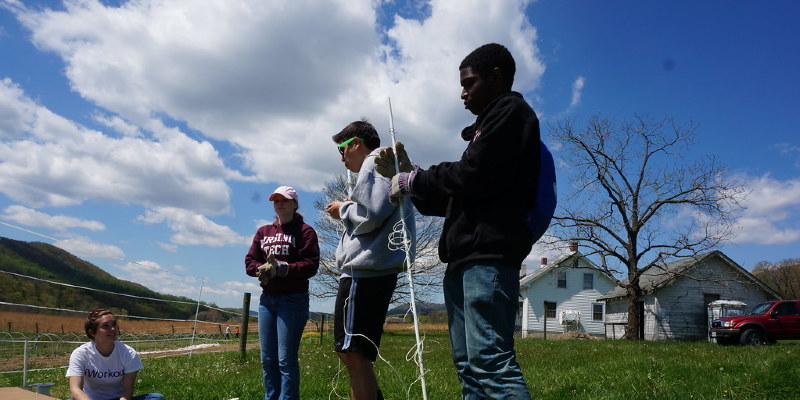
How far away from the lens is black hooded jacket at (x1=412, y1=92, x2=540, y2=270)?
77.4 inches

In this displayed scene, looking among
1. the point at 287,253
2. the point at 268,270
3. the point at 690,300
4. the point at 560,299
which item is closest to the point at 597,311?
the point at 560,299

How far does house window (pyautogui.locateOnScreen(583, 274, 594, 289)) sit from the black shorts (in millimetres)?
38938

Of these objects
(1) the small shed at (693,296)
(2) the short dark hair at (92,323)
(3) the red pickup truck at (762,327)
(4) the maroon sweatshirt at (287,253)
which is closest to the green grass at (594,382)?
(4) the maroon sweatshirt at (287,253)

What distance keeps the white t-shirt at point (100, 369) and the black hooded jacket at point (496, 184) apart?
284 cm

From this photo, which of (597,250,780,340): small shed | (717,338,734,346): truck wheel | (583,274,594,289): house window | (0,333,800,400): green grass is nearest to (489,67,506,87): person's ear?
(0,333,800,400): green grass

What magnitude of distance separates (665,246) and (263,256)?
21243mm

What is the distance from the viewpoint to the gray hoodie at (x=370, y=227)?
8.78 ft

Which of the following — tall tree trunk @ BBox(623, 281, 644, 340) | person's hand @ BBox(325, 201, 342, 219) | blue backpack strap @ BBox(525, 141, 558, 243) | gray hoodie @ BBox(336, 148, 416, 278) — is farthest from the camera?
tall tree trunk @ BBox(623, 281, 644, 340)

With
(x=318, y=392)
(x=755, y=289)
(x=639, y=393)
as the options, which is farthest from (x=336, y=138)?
(x=755, y=289)

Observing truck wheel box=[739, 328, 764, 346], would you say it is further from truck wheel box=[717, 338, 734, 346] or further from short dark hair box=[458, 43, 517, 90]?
short dark hair box=[458, 43, 517, 90]

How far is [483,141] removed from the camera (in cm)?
198

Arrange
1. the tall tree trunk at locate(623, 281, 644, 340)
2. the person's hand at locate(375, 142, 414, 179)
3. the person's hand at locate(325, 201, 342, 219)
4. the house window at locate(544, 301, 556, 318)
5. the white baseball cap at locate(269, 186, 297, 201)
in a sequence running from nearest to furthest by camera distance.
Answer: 1. the person's hand at locate(375, 142, 414, 179)
2. the person's hand at locate(325, 201, 342, 219)
3. the white baseball cap at locate(269, 186, 297, 201)
4. the tall tree trunk at locate(623, 281, 644, 340)
5. the house window at locate(544, 301, 556, 318)

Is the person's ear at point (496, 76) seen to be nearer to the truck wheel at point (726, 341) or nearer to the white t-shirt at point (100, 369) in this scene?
the white t-shirt at point (100, 369)

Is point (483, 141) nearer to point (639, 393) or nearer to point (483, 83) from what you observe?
point (483, 83)
